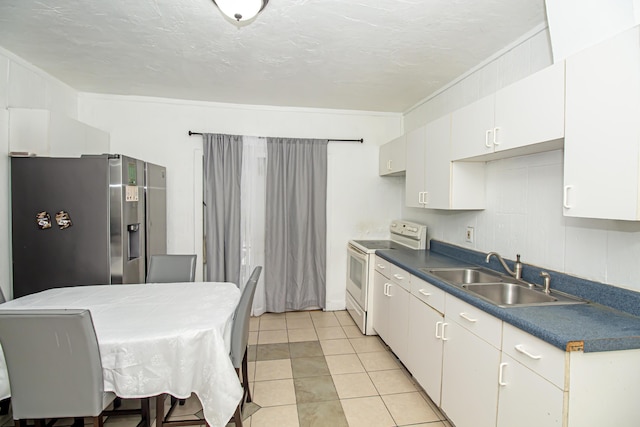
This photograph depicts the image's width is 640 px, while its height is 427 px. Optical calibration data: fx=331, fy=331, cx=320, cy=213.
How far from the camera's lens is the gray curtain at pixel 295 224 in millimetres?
3895

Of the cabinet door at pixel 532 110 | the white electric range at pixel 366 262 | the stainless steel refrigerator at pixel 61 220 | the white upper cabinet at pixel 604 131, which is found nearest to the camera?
the white upper cabinet at pixel 604 131

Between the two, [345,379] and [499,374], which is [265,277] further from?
[499,374]

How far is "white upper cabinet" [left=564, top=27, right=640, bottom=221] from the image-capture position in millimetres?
1233

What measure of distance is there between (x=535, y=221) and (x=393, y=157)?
1767 mm

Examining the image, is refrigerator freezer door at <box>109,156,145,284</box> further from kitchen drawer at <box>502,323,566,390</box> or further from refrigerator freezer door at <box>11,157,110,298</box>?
kitchen drawer at <box>502,323,566,390</box>

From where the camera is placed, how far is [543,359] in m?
1.32

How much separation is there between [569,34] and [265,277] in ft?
11.1

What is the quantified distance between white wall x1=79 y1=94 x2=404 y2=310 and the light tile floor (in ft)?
3.24

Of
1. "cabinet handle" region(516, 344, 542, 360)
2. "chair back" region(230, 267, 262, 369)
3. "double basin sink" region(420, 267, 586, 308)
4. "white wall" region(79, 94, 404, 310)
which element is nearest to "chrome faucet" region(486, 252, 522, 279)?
"double basin sink" region(420, 267, 586, 308)

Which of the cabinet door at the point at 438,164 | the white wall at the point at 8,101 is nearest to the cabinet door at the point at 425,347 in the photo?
the cabinet door at the point at 438,164

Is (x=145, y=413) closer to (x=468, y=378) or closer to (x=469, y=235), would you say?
(x=468, y=378)

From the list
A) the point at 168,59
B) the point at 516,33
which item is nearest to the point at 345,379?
the point at 516,33

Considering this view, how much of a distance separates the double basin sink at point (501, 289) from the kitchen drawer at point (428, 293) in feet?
0.30

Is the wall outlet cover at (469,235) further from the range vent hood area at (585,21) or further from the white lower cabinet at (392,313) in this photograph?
the range vent hood area at (585,21)
